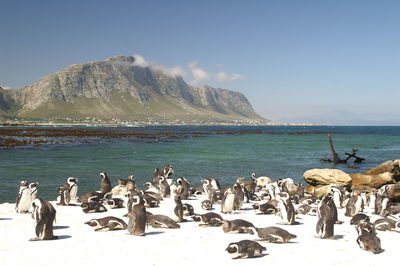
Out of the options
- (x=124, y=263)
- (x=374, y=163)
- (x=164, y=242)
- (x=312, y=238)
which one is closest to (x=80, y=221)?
(x=164, y=242)

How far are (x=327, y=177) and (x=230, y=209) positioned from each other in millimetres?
10790

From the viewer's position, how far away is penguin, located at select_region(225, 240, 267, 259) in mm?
10141

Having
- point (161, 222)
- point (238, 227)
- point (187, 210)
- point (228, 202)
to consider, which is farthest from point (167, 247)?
point (228, 202)

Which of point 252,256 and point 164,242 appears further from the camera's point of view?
point 164,242

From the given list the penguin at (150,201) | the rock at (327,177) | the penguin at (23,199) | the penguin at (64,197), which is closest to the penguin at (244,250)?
the penguin at (150,201)

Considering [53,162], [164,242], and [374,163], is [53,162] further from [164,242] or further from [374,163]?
[374,163]

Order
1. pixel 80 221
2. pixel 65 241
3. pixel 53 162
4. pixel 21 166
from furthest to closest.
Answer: pixel 53 162, pixel 21 166, pixel 80 221, pixel 65 241

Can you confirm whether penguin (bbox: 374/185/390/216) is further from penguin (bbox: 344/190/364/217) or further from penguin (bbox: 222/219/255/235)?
penguin (bbox: 222/219/255/235)

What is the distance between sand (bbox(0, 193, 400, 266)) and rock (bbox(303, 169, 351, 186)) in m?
10.3

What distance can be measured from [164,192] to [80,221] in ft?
22.9

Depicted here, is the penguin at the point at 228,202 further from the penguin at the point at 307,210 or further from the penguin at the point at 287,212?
the penguin at the point at 307,210

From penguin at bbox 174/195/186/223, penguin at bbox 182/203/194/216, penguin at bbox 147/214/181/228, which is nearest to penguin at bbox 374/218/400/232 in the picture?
penguin at bbox 182/203/194/216

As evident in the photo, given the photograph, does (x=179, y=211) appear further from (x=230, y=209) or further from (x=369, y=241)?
(x=369, y=241)

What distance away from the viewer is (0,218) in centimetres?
1445
